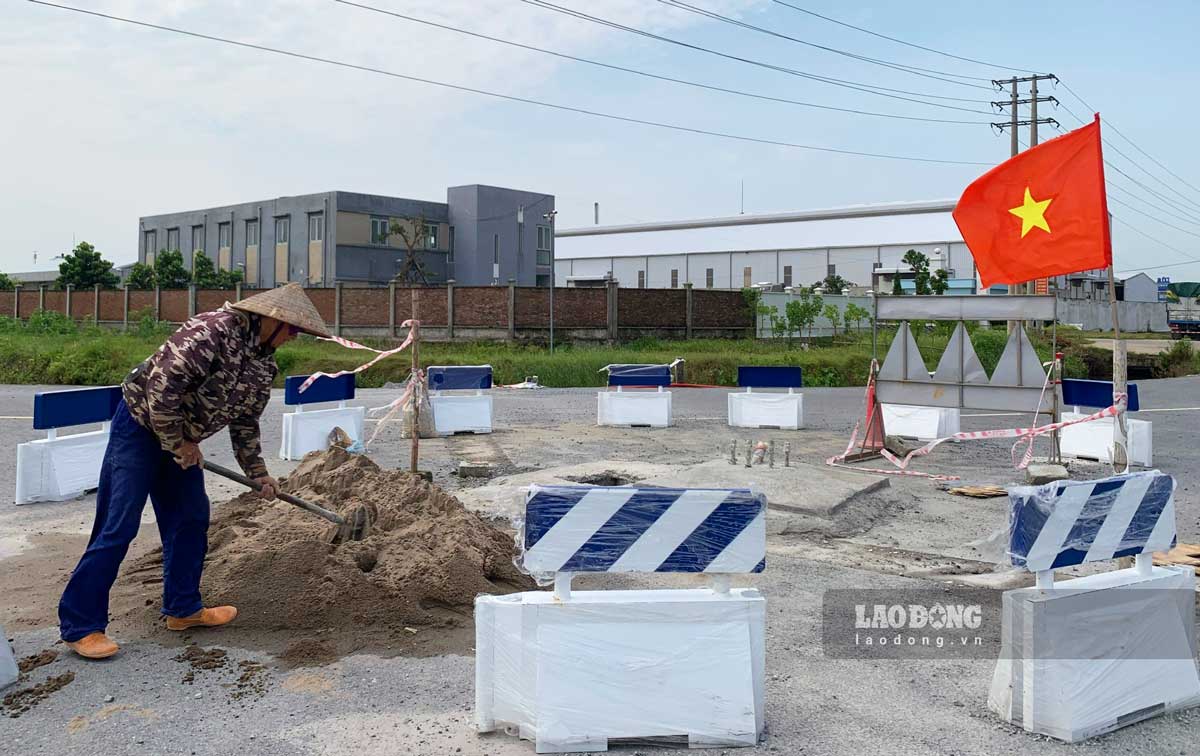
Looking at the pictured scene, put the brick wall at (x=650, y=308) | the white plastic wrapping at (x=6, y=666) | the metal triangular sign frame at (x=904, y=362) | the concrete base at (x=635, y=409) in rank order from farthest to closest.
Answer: the brick wall at (x=650, y=308) < the concrete base at (x=635, y=409) < the metal triangular sign frame at (x=904, y=362) < the white plastic wrapping at (x=6, y=666)

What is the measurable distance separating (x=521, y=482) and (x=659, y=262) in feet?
218

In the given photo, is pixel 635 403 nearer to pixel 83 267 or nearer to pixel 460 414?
pixel 460 414

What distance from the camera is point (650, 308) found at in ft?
136

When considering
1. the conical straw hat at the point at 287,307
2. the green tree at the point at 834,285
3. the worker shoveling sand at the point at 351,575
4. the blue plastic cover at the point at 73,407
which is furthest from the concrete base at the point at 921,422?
the green tree at the point at 834,285

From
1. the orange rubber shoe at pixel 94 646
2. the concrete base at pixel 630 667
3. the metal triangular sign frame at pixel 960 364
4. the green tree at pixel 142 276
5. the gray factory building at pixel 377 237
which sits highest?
the gray factory building at pixel 377 237

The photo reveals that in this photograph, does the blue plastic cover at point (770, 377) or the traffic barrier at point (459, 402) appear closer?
the traffic barrier at point (459, 402)

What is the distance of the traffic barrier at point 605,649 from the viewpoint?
12.8 ft

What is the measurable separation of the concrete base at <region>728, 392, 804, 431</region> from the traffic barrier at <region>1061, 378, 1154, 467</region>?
4.68 meters

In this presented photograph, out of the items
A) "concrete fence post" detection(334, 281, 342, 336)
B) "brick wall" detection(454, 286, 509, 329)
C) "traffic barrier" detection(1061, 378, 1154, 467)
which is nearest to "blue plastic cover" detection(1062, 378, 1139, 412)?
"traffic barrier" detection(1061, 378, 1154, 467)

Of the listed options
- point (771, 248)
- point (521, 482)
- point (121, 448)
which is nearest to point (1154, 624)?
point (121, 448)

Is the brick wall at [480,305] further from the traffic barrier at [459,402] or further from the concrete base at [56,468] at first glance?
the concrete base at [56,468]

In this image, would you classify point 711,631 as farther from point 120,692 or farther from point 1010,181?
point 1010,181

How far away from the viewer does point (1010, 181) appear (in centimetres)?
1045

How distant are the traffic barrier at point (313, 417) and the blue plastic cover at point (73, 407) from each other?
2.37 m
